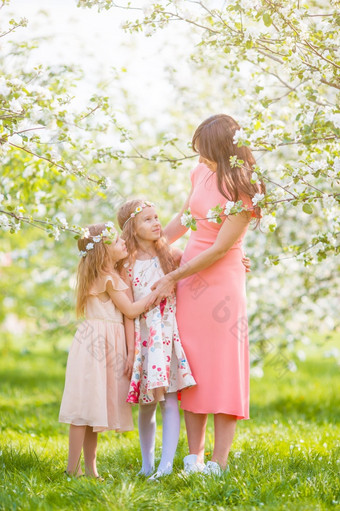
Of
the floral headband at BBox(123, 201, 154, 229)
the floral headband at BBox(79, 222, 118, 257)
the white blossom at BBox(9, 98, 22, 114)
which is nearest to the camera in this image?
the white blossom at BBox(9, 98, 22, 114)

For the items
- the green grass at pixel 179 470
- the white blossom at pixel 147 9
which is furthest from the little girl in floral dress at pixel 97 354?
the white blossom at pixel 147 9

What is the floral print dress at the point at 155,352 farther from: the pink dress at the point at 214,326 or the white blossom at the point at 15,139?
the white blossom at the point at 15,139

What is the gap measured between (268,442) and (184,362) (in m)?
1.21

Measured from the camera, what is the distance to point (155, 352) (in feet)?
11.8

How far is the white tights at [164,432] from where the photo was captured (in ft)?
12.1

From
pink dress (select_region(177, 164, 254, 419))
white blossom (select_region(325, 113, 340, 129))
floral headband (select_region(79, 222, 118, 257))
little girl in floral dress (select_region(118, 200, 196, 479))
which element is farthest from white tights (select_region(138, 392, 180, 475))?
white blossom (select_region(325, 113, 340, 129))

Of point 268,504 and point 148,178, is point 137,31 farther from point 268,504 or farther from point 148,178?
point 148,178

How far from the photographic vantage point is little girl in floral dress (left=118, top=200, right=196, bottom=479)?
11.8ft

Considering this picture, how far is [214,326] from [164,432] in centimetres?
69

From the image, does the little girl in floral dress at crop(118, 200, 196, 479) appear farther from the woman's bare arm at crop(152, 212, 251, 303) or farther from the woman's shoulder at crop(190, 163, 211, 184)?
the woman's shoulder at crop(190, 163, 211, 184)

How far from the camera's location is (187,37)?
659 centimetres

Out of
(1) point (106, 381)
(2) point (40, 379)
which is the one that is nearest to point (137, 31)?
(1) point (106, 381)

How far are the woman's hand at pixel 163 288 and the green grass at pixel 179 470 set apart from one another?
0.96 metres

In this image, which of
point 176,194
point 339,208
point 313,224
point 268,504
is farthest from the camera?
point 176,194
